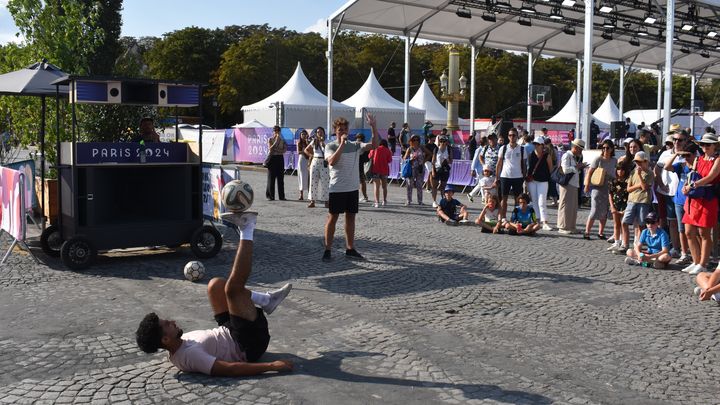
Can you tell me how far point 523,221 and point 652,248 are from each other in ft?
9.69

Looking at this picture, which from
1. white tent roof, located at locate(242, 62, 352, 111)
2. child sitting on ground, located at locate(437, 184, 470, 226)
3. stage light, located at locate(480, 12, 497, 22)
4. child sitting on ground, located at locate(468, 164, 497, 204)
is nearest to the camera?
child sitting on ground, located at locate(468, 164, 497, 204)

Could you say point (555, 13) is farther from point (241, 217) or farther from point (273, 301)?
point (241, 217)

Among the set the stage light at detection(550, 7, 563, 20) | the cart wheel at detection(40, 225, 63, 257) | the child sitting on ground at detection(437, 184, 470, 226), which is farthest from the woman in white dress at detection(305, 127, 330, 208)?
the stage light at detection(550, 7, 563, 20)

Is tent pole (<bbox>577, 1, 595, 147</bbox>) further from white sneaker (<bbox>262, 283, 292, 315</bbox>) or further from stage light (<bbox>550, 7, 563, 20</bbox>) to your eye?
white sneaker (<bbox>262, 283, 292, 315</bbox>)

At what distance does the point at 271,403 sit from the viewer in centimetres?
458

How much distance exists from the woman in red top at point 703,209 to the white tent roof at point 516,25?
56.5ft

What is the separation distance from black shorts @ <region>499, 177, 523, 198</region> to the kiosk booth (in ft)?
18.8

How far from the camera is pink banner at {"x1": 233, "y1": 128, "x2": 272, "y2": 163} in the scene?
31438 mm

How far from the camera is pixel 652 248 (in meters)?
9.88

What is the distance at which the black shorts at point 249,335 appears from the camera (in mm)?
5156

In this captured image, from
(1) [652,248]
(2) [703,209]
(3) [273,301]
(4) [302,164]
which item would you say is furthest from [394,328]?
(4) [302,164]

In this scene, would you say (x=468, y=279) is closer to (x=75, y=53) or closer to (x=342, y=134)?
(x=342, y=134)

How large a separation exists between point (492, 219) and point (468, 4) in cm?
1604

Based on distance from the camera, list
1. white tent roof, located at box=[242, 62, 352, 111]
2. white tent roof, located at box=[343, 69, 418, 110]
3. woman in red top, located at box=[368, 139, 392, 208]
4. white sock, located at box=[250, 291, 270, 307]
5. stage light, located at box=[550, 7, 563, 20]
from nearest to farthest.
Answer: white sock, located at box=[250, 291, 270, 307], woman in red top, located at box=[368, 139, 392, 208], stage light, located at box=[550, 7, 563, 20], white tent roof, located at box=[242, 62, 352, 111], white tent roof, located at box=[343, 69, 418, 110]
